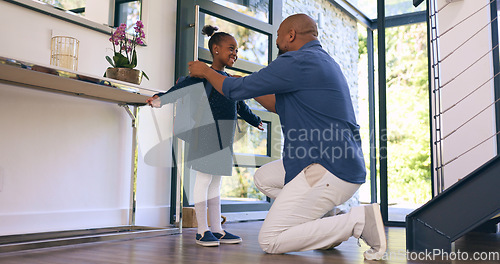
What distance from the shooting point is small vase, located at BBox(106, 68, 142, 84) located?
8.00 feet

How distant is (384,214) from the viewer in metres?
3.60

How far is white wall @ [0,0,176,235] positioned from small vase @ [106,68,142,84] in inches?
11.8

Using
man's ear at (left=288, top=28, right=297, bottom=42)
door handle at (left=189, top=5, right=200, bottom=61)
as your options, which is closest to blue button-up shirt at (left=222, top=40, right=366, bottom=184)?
man's ear at (left=288, top=28, right=297, bottom=42)

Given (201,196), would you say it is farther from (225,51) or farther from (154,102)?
(225,51)

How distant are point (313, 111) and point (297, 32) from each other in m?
0.36

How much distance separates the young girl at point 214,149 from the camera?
2.29 meters

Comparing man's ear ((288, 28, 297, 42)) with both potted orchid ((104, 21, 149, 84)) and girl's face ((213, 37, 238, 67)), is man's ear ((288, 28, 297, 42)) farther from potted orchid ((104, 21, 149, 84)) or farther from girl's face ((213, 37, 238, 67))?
potted orchid ((104, 21, 149, 84))

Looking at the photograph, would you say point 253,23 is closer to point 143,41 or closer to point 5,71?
point 143,41

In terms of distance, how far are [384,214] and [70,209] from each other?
7.25 feet

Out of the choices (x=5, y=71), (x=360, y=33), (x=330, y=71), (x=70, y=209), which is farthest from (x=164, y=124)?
(x=360, y=33)

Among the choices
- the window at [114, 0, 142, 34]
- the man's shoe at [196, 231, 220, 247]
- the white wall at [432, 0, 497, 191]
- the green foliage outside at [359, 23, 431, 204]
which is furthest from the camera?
the green foliage outside at [359, 23, 431, 204]

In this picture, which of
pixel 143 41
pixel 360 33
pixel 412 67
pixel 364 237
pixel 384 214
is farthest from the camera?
pixel 360 33

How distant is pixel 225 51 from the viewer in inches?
93.9

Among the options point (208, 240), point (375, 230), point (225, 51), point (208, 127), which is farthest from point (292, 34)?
point (208, 240)
